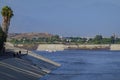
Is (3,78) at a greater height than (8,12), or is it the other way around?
(8,12)

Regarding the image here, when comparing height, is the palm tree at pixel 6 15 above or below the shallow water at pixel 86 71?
above

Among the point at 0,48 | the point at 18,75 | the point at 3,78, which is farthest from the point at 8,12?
the point at 3,78

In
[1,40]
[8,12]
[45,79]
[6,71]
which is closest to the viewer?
[6,71]

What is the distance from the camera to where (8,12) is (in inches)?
3137

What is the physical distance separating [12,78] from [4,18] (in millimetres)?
40792

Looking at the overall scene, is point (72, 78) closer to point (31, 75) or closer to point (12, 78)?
point (31, 75)

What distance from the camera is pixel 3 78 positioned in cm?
3938

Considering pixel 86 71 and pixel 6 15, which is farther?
pixel 6 15

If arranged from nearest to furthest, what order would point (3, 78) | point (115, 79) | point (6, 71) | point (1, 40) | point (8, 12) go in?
point (3, 78), point (6, 71), point (115, 79), point (1, 40), point (8, 12)

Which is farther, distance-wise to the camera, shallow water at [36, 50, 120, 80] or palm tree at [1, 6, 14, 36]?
palm tree at [1, 6, 14, 36]

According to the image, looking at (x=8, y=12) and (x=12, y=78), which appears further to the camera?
(x=8, y=12)

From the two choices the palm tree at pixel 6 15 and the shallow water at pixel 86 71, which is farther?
the palm tree at pixel 6 15

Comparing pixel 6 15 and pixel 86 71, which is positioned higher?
pixel 6 15

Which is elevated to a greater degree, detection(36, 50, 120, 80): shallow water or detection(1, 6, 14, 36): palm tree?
detection(1, 6, 14, 36): palm tree
